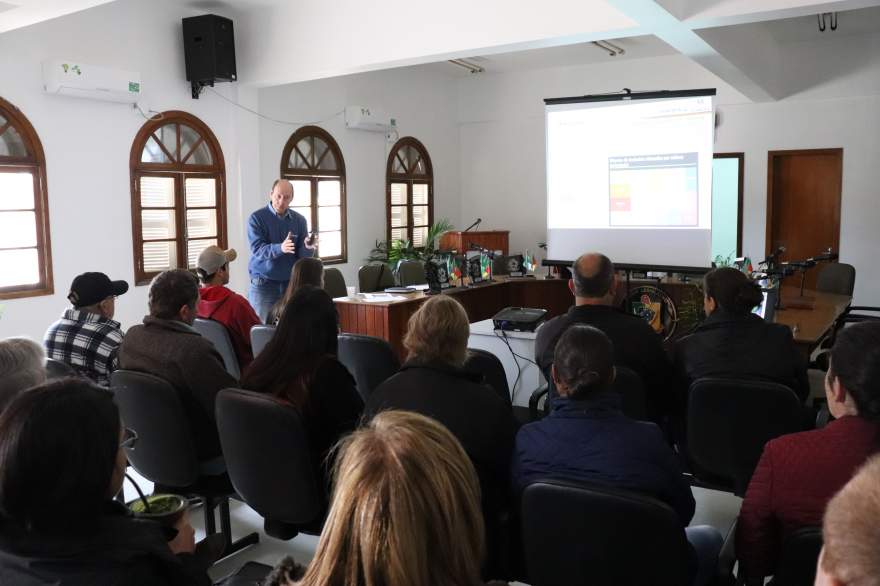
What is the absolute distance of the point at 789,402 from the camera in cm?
246

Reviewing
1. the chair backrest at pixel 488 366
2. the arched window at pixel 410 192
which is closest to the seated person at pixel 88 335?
the chair backrest at pixel 488 366

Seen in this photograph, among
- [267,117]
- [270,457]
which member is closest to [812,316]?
[270,457]

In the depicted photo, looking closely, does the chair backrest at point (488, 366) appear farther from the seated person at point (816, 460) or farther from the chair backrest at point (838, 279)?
the chair backrest at point (838, 279)

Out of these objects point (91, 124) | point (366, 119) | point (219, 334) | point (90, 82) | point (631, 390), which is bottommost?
point (631, 390)

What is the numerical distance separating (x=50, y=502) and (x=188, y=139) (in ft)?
19.5

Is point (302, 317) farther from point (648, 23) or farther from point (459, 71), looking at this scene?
point (459, 71)

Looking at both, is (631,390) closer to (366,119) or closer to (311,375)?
(311,375)

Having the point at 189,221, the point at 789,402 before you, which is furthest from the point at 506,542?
the point at 189,221

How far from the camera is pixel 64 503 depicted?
115 centimetres

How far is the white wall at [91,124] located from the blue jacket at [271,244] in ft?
5.16

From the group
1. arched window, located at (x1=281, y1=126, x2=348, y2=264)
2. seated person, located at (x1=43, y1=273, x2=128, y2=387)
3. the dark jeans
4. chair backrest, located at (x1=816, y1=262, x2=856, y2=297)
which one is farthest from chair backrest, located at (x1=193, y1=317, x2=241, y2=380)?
chair backrest, located at (x1=816, y1=262, x2=856, y2=297)

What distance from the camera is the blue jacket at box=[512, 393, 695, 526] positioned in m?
1.73

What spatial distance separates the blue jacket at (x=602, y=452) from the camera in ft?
5.68

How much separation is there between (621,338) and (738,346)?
17.4 inches
